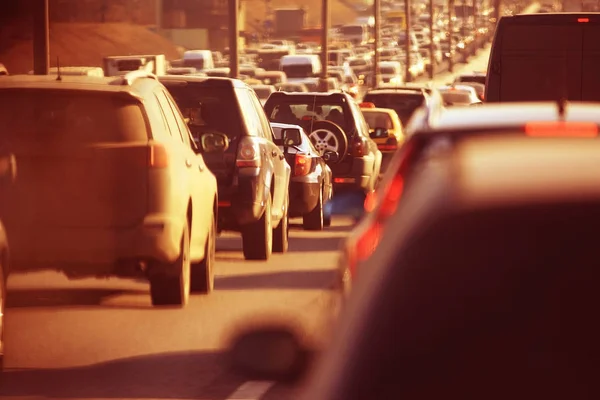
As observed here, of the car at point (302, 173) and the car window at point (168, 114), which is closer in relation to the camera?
the car window at point (168, 114)

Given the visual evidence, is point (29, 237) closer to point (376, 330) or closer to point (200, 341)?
point (200, 341)

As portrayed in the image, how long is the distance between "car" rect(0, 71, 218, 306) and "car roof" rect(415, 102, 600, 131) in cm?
754

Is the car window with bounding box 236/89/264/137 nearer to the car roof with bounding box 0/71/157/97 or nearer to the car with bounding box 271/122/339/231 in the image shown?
the car with bounding box 271/122/339/231

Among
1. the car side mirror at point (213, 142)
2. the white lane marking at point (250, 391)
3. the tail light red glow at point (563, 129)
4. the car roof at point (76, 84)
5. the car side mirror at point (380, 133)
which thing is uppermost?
the tail light red glow at point (563, 129)

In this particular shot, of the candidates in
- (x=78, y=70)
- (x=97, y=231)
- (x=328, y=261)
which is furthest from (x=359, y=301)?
(x=78, y=70)

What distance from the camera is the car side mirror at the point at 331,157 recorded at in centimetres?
2420

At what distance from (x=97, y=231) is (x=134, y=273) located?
1.31 feet

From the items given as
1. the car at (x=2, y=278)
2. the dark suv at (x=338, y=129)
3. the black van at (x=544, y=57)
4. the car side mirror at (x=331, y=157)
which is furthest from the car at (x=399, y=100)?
the car at (x=2, y=278)

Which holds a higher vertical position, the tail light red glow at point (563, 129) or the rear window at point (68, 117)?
the tail light red glow at point (563, 129)

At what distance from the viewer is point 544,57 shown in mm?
19250

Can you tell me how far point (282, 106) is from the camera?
25.1 m

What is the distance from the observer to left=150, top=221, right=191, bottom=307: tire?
40.6 feet

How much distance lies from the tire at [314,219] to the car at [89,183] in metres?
9.59

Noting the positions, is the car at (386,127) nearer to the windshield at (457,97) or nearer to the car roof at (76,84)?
the windshield at (457,97)
